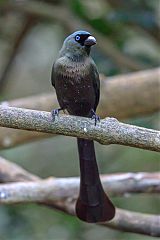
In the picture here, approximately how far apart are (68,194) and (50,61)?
226 centimetres

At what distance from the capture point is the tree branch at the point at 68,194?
111 inches

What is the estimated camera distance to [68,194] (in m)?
2.92

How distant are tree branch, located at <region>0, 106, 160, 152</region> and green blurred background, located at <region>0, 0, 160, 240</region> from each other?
1.60 metres

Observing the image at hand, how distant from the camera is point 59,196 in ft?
9.52

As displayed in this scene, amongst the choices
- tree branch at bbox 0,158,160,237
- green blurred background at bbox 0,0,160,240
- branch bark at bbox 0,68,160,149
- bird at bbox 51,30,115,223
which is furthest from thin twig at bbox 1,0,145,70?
bird at bbox 51,30,115,223

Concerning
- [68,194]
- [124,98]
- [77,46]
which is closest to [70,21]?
[124,98]

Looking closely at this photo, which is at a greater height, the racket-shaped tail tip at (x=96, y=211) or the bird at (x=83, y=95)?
the bird at (x=83, y=95)

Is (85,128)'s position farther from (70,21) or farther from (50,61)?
(50,61)

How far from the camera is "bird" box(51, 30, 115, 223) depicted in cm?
238

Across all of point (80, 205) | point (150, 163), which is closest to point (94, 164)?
point (80, 205)

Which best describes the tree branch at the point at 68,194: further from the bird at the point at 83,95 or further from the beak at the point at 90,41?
the beak at the point at 90,41

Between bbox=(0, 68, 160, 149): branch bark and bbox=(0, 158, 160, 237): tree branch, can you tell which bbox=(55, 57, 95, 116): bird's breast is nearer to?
bbox=(0, 158, 160, 237): tree branch

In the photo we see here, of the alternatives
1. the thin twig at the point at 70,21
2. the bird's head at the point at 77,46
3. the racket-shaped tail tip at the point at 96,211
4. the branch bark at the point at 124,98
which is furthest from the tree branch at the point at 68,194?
the thin twig at the point at 70,21

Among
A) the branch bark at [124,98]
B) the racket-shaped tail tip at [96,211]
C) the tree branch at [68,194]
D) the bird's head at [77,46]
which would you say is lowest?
the tree branch at [68,194]
